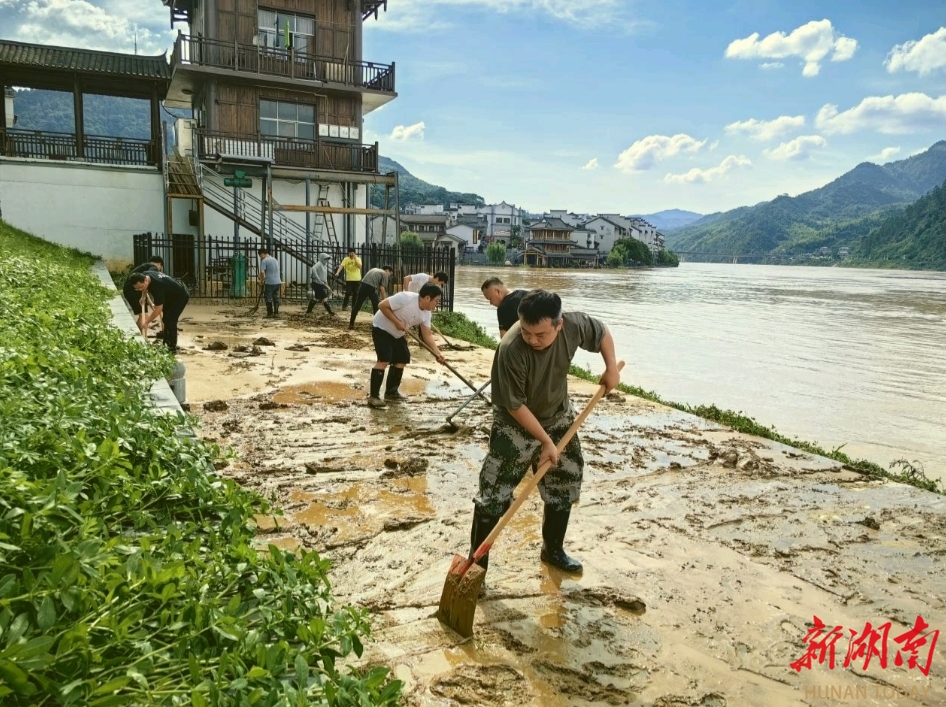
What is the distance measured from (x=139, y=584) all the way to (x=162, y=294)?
7824 mm

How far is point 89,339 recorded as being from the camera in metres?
4.76

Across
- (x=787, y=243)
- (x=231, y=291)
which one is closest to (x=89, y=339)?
(x=231, y=291)

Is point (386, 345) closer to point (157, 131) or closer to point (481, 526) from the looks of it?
point (481, 526)

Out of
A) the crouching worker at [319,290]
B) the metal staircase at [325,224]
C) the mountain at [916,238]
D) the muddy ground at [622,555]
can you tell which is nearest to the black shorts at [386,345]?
the muddy ground at [622,555]

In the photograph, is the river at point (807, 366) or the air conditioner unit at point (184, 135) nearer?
the river at point (807, 366)

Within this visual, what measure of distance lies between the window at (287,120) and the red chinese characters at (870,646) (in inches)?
920

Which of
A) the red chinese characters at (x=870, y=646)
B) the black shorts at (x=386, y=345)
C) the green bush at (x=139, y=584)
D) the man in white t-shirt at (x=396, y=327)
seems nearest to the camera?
the green bush at (x=139, y=584)

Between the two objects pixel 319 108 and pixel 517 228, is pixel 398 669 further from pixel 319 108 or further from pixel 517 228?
pixel 517 228

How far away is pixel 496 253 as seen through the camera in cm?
8281

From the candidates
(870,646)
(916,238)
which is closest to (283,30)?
(870,646)

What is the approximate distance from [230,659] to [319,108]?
2501cm

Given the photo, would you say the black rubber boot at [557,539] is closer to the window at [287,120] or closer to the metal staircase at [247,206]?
the metal staircase at [247,206]

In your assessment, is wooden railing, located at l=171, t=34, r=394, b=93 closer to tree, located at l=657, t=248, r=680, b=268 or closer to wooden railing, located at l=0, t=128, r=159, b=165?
wooden railing, located at l=0, t=128, r=159, b=165

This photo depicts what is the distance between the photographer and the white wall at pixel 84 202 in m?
21.3
